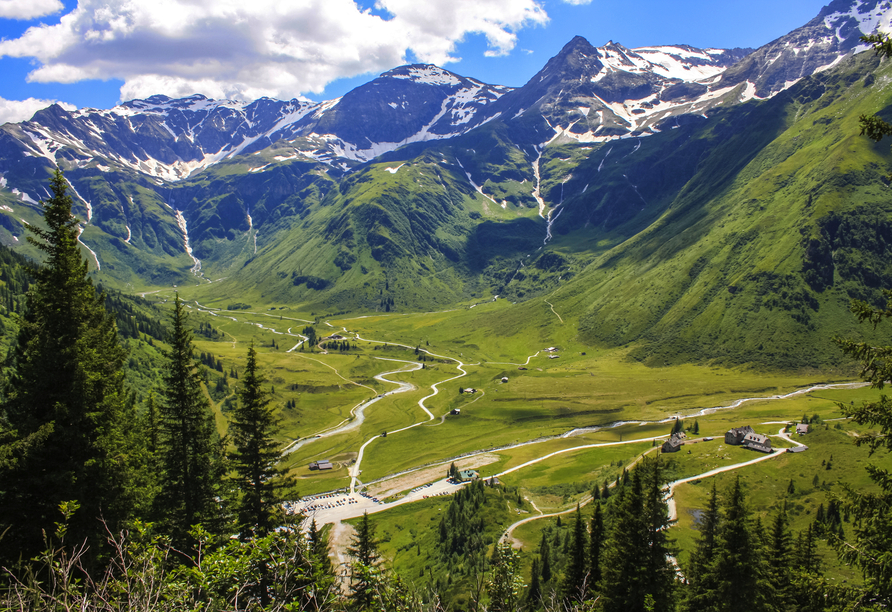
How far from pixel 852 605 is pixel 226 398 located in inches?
6476

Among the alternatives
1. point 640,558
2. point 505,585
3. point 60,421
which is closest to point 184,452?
point 60,421

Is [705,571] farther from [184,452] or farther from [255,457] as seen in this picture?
[184,452]

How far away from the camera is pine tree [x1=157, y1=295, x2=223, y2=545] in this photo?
2789cm

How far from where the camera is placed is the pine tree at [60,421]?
1962cm

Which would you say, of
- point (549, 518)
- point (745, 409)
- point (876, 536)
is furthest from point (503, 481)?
point (876, 536)

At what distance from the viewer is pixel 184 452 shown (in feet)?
92.9

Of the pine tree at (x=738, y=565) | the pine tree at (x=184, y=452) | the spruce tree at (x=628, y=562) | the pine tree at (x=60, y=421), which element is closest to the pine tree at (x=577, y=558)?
the spruce tree at (x=628, y=562)

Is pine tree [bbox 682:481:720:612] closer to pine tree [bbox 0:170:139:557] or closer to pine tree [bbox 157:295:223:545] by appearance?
pine tree [bbox 157:295:223:545]

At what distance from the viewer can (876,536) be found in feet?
53.7

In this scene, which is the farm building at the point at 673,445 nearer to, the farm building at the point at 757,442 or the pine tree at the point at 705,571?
the farm building at the point at 757,442

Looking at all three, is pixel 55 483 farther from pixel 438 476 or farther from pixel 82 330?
pixel 438 476

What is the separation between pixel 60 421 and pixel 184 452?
335 inches

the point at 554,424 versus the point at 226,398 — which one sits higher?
the point at 226,398

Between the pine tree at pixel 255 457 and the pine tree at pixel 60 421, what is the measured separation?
18.1ft
